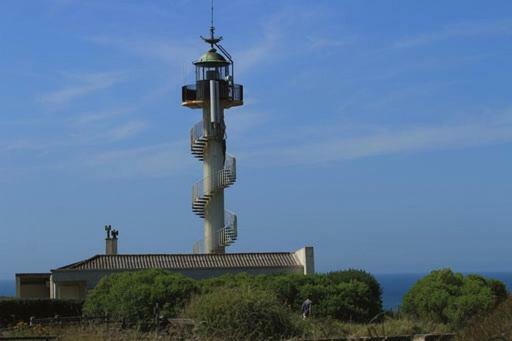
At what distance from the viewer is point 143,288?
31094 mm

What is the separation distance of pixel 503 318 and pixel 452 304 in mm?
16813

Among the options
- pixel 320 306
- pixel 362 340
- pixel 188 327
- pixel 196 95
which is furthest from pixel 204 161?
pixel 362 340

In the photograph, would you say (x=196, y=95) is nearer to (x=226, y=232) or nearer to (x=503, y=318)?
(x=226, y=232)

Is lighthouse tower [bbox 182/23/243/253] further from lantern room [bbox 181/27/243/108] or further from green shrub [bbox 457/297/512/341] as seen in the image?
green shrub [bbox 457/297/512/341]

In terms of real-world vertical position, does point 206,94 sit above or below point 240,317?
above

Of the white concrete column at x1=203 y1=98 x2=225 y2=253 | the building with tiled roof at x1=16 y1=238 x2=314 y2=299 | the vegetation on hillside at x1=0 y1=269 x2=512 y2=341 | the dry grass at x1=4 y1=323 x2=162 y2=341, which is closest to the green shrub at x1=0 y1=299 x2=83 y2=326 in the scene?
the vegetation on hillside at x1=0 y1=269 x2=512 y2=341

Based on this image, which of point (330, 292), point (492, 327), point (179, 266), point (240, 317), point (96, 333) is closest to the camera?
point (492, 327)

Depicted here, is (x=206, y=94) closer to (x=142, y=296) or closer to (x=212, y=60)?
(x=212, y=60)

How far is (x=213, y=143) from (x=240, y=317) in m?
26.9

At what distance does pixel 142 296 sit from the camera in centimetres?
3077

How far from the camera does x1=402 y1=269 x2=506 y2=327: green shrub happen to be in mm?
32000

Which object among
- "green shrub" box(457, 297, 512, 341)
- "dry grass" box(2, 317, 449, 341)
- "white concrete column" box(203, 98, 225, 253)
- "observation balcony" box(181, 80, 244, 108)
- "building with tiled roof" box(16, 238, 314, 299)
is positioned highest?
"observation balcony" box(181, 80, 244, 108)

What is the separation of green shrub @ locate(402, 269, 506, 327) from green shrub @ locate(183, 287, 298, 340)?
36.0ft

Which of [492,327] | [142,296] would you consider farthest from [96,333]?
[142,296]
